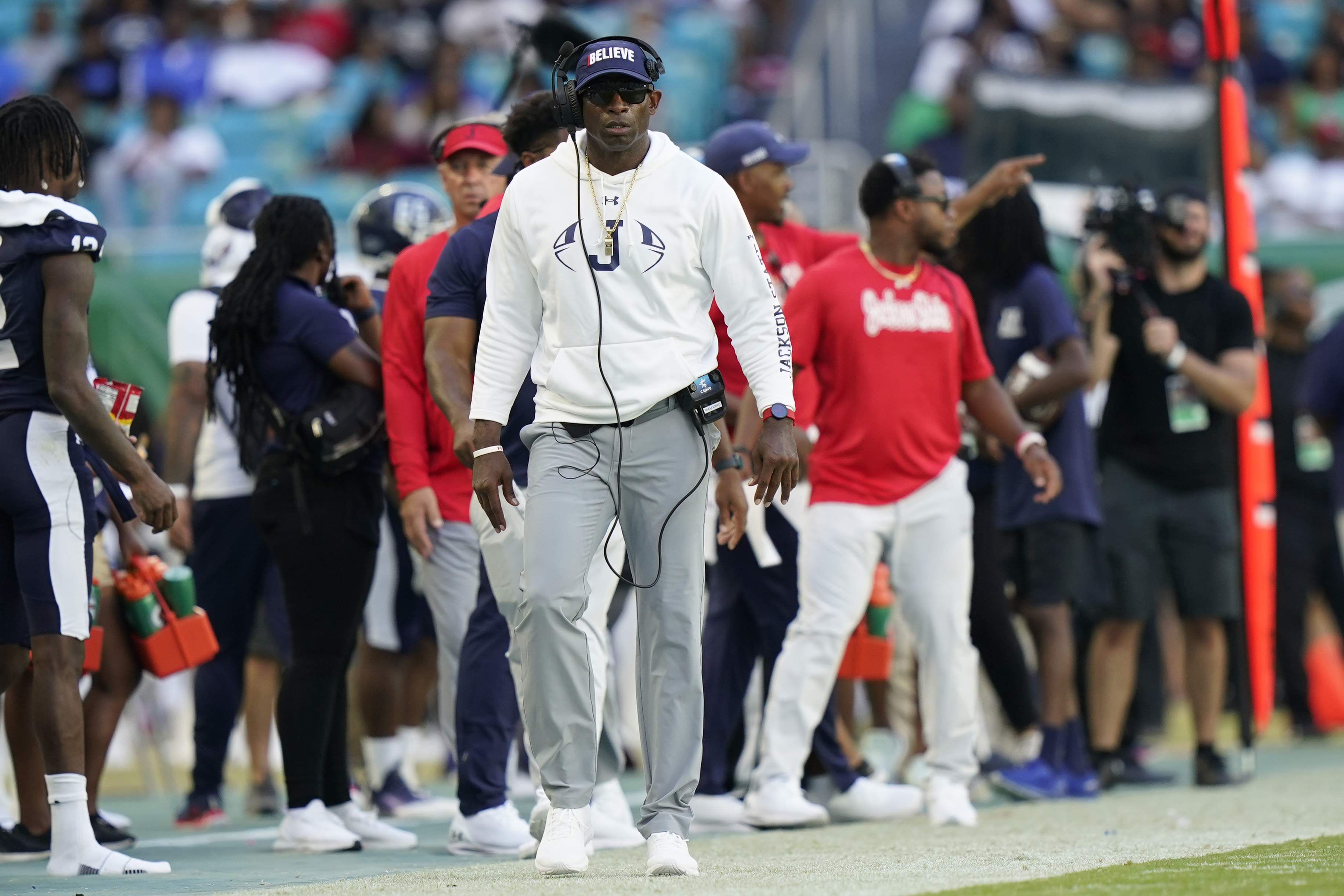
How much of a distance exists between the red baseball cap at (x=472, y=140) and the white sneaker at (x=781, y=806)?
2378 millimetres

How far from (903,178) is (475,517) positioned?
83.4 inches

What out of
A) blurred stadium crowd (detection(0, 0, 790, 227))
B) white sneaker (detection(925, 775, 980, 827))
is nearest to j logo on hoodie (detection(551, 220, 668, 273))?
white sneaker (detection(925, 775, 980, 827))

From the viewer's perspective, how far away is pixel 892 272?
22.4ft

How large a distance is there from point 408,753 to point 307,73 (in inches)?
418

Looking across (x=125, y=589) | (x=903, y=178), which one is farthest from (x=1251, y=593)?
(x=125, y=589)

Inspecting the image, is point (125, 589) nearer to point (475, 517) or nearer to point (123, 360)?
point (475, 517)

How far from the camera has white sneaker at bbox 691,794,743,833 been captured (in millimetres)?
6820

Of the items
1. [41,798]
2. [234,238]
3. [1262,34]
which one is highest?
[1262,34]

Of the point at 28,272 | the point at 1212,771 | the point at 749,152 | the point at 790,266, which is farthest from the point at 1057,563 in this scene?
the point at 28,272

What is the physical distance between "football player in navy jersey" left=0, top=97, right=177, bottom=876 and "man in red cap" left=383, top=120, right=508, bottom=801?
872 millimetres

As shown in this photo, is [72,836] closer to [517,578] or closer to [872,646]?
[517,578]

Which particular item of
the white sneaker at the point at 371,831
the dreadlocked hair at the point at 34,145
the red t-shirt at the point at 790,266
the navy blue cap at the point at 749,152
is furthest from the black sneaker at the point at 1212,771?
the dreadlocked hair at the point at 34,145

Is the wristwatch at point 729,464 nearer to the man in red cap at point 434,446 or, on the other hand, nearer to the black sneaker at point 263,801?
the man in red cap at point 434,446

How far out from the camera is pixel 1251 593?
874 cm
